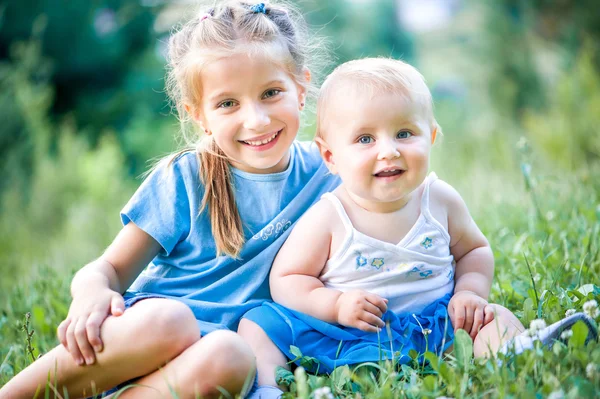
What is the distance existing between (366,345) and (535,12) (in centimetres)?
683

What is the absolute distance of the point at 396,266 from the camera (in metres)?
2.01

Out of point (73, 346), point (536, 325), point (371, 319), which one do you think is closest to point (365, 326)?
point (371, 319)

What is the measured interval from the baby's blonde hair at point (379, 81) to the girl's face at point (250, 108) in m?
0.17

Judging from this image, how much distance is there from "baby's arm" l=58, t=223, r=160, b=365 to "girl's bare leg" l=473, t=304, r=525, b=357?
40.1 inches

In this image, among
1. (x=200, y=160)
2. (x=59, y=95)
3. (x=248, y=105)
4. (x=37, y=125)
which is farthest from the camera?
(x=59, y=95)

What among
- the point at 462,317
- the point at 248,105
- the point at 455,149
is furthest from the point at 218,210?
the point at 455,149

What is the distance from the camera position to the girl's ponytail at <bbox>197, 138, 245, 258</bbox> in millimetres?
2172

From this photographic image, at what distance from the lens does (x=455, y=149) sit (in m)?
7.29

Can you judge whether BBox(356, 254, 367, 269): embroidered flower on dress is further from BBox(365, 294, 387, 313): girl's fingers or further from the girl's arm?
the girl's arm

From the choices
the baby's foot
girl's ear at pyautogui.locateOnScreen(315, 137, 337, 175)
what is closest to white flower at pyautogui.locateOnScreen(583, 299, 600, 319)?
the baby's foot

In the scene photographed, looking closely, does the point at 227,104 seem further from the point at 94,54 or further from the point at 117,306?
the point at 94,54

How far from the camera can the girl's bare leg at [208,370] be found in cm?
169

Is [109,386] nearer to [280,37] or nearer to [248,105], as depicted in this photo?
[248,105]

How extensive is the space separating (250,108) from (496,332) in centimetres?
103
